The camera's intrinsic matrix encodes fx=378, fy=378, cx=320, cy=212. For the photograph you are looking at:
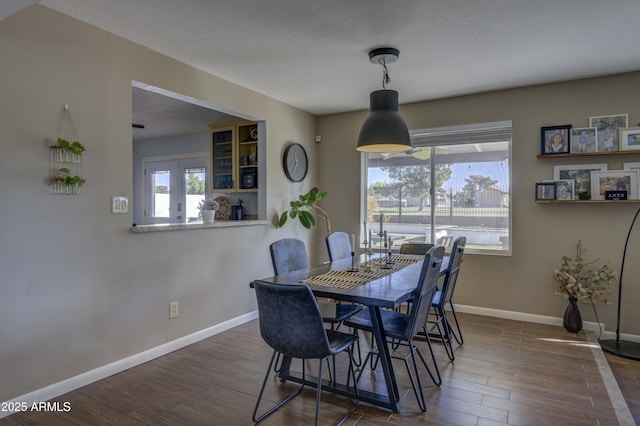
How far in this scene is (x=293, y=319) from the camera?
1.93 metres

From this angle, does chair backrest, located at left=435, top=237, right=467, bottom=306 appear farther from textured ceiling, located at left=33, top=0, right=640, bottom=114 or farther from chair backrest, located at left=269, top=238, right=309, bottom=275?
textured ceiling, located at left=33, top=0, right=640, bottom=114

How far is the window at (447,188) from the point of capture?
13.6ft

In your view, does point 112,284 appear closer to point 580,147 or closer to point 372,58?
point 372,58

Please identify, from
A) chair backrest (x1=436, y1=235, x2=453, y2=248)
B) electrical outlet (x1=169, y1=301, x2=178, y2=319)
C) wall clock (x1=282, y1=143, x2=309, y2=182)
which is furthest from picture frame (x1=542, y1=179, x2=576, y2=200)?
electrical outlet (x1=169, y1=301, x2=178, y2=319)

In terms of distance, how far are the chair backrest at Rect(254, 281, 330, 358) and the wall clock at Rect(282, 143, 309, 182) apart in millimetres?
2754

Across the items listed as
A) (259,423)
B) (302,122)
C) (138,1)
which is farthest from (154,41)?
(259,423)

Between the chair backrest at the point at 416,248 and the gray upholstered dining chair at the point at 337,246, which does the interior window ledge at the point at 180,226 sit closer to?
the gray upholstered dining chair at the point at 337,246

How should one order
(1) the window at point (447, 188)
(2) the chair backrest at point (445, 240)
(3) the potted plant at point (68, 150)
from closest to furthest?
(3) the potted plant at point (68, 150)
(1) the window at point (447, 188)
(2) the chair backrest at point (445, 240)

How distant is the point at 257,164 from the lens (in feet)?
15.2

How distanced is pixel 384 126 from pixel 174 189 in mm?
4716

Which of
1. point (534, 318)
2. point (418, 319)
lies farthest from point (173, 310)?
point (534, 318)

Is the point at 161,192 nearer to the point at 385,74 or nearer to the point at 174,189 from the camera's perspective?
the point at 174,189

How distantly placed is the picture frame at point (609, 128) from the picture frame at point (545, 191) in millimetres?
515

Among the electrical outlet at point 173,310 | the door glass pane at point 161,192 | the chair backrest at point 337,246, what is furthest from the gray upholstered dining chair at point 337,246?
the door glass pane at point 161,192
